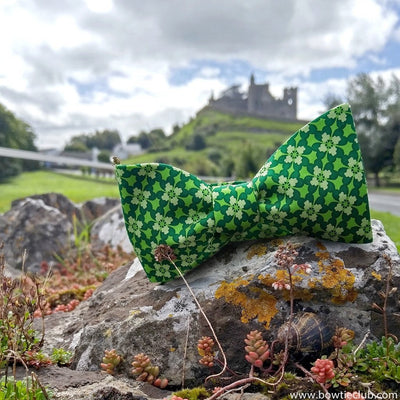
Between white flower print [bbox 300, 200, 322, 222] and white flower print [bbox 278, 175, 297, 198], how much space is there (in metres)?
0.12

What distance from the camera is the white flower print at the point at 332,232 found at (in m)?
2.98

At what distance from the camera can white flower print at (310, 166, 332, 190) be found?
2.99m

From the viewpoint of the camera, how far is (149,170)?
3184mm

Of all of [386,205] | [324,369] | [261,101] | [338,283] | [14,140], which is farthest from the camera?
[261,101]

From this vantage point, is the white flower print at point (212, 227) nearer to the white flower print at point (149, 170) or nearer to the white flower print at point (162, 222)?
the white flower print at point (162, 222)

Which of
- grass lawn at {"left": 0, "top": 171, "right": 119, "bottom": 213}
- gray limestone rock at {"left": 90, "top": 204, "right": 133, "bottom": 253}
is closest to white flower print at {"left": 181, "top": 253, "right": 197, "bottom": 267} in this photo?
gray limestone rock at {"left": 90, "top": 204, "right": 133, "bottom": 253}

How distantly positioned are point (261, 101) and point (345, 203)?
104932mm

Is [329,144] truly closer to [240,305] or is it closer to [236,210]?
[236,210]

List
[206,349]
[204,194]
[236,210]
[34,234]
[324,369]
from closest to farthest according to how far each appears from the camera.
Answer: [324,369] → [206,349] → [236,210] → [204,194] → [34,234]

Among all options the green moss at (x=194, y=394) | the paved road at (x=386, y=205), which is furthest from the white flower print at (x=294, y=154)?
the paved road at (x=386, y=205)

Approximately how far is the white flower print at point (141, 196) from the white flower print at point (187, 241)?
1.18 ft

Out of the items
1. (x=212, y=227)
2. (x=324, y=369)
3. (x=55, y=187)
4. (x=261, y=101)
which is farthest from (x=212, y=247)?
(x=261, y=101)

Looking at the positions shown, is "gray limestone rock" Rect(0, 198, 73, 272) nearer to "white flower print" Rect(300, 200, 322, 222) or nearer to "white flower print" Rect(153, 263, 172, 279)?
"white flower print" Rect(153, 263, 172, 279)

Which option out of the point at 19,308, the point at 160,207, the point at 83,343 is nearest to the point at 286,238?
the point at 160,207
